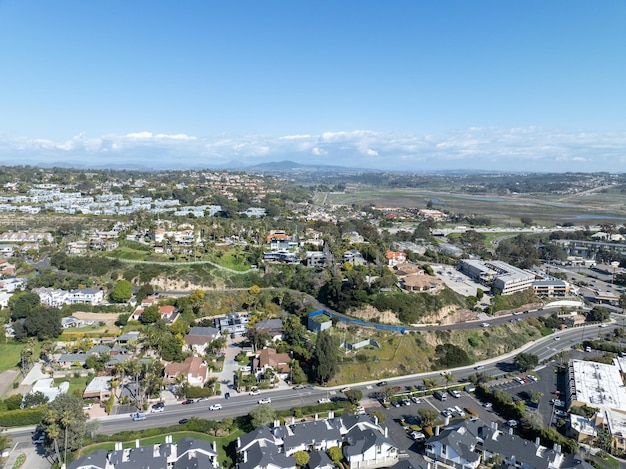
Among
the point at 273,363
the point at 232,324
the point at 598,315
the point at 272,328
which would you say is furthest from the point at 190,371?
the point at 598,315

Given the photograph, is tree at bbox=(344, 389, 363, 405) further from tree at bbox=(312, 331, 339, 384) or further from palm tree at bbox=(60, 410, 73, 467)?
palm tree at bbox=(60, 410, 73, 467)

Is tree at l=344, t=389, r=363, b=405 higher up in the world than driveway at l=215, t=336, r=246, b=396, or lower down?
higher up

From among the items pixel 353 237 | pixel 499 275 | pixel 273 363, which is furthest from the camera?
pixel 353 237

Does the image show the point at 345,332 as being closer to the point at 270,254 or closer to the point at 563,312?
the point at 270,254

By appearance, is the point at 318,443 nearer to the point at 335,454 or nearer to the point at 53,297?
the point at 335,454

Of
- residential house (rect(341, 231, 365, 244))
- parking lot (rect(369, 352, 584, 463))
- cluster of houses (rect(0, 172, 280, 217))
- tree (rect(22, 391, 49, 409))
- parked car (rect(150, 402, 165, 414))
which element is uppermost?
cluster of houses (rect(0, 172, 280, 217))

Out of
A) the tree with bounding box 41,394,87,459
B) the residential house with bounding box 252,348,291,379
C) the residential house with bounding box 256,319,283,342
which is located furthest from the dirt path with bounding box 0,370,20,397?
the residential house with bounding box 256,319,283,342
